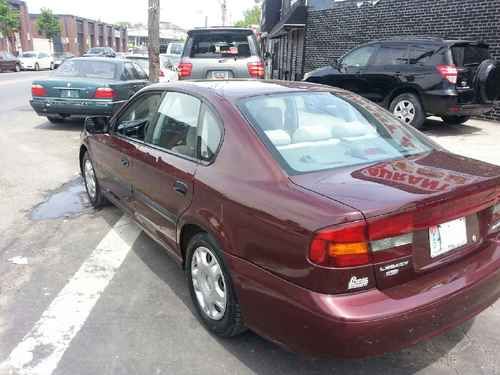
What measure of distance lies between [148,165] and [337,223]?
1.96 m

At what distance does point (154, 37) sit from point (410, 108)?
647 cm

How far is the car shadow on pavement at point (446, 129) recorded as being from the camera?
9.39 metres

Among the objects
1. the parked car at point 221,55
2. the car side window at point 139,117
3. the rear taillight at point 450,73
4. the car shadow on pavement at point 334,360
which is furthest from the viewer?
the parked car at point 221,55

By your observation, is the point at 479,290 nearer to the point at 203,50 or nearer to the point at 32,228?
the point at 32,228

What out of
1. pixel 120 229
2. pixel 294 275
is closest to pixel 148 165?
pixel 120 229

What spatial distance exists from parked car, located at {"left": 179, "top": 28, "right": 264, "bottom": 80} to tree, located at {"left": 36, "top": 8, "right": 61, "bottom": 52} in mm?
54692

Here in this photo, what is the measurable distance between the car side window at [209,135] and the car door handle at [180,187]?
0.23m

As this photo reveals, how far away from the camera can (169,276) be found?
149 inches

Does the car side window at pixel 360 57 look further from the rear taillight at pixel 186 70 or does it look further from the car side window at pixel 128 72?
the car side window at pixel 128 72

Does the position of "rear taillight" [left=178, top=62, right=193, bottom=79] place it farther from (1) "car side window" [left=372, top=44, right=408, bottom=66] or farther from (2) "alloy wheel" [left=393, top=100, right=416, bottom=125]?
(2) "alloy wheel" [left=393, top=100, right=416, bottom=125]

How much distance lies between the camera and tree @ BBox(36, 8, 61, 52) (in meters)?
56.8

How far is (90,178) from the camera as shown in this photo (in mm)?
5438

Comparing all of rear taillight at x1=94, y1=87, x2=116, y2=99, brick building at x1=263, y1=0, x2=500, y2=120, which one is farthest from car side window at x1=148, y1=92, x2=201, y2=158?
brick building at x1=263, y1=0, x2=500, y2=120

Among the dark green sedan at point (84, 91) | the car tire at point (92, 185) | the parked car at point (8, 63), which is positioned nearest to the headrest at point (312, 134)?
the car tire at point (92, 185)
